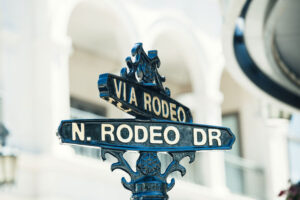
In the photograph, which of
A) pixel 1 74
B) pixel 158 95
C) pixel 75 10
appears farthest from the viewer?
pixel 75 10

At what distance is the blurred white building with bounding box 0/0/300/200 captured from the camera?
46.1ft

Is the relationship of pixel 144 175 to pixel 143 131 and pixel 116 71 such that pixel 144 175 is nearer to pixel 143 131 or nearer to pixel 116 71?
pixel 143 131

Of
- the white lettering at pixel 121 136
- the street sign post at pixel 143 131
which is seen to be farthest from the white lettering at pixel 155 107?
the white lettering at pixel 121 136

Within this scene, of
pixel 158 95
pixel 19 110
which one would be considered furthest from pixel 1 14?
pixel 158 95

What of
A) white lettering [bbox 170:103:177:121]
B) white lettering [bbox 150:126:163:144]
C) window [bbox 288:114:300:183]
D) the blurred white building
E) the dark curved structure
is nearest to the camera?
white lettering [bbox 150:126:163:144]

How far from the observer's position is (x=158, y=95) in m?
4.40

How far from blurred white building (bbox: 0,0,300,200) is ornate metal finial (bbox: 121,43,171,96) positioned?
15.3ft

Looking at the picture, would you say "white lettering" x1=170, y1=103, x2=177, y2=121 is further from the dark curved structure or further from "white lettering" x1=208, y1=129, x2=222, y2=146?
the dark curved structure

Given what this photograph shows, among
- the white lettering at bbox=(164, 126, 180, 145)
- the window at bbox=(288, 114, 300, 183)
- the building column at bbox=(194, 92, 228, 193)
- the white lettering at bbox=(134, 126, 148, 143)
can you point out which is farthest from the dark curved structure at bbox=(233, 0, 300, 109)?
the window at bbox=(288, 114, 300, 183)

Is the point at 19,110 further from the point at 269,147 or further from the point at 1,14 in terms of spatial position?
the point at 269,147

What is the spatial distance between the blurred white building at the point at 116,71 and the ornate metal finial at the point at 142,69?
4.65 m

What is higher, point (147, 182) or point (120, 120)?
point (120, 120)

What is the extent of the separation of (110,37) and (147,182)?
49.0 ft

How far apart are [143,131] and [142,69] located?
349 millimetres
